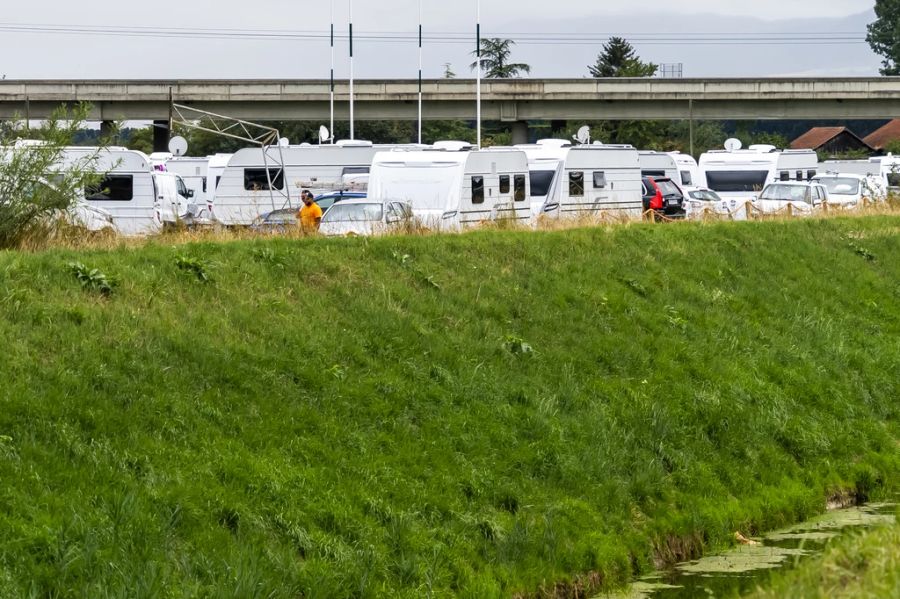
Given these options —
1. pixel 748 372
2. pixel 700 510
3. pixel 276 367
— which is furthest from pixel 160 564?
pixel 748 372

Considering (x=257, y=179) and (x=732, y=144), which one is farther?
(x=732, y=144)

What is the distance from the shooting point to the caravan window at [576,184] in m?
35.8

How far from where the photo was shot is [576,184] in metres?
35.9

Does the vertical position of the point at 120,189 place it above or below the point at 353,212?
above

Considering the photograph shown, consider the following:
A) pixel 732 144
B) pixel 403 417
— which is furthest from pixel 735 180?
pixel 403 417

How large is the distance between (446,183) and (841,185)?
2148 cm

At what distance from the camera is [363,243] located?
18391 mm

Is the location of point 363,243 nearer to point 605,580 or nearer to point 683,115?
point 605,580

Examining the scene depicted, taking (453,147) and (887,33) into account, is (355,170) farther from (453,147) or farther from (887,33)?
(887,33)

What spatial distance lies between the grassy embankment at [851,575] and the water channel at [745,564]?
2834 mm

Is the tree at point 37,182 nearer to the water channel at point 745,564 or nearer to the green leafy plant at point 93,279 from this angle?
the green leafy plant at point 93,279

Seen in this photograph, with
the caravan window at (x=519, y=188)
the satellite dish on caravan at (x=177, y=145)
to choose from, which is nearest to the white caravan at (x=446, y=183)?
the caravan window at (x=519, y=188)

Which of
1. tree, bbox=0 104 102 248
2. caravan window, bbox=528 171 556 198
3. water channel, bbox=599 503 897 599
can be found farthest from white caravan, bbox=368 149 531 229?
water channel, bbox=599 503 897 599

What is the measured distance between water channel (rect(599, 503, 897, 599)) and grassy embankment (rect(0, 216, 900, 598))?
0.25 m
